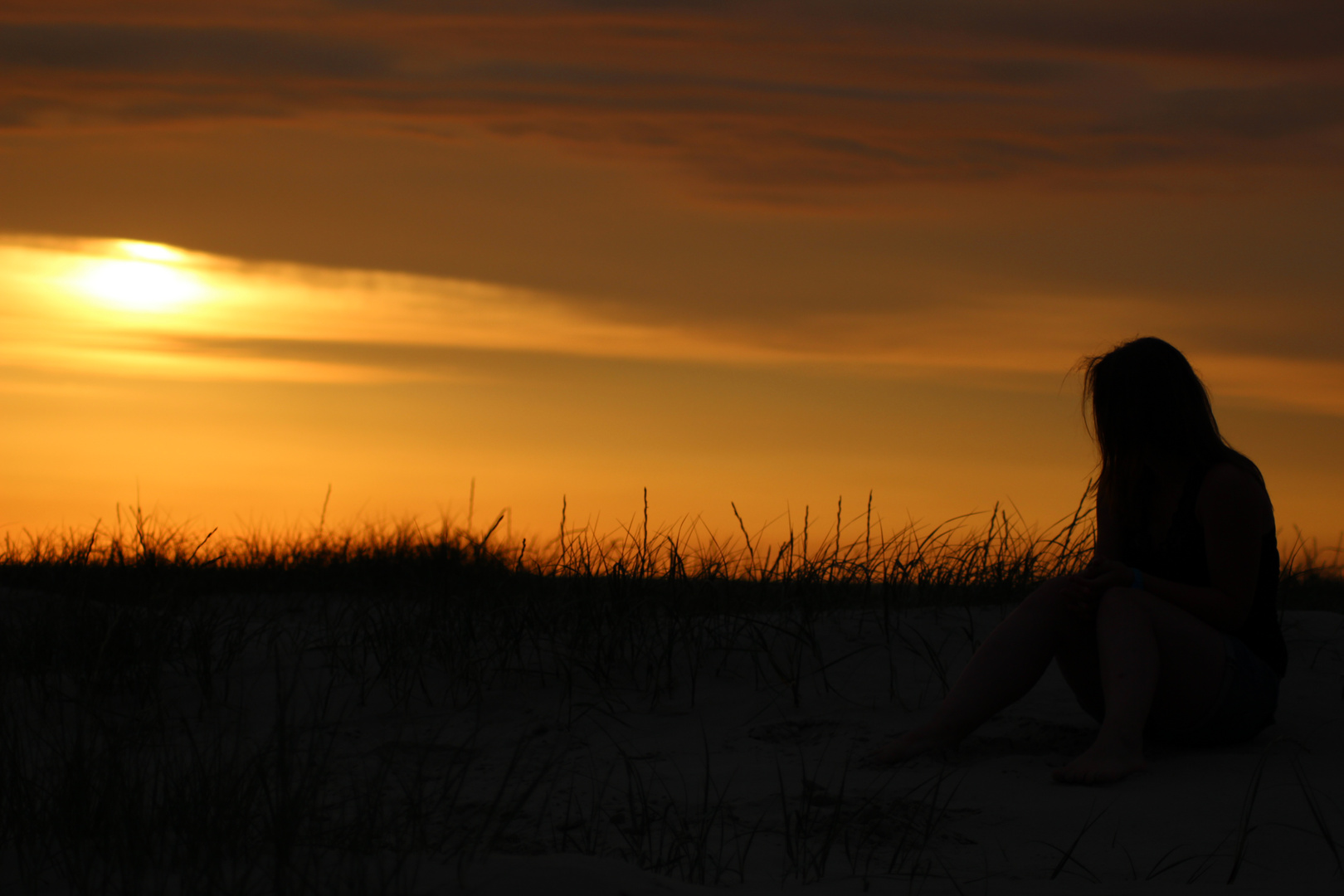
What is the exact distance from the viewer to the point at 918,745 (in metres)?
3.65

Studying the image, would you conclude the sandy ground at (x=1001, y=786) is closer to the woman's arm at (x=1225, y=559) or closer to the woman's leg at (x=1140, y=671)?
the woman's leg at (x=1140, y=671)

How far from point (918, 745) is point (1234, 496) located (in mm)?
1193

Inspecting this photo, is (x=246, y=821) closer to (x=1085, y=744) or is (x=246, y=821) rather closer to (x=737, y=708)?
(x=737, y=708)

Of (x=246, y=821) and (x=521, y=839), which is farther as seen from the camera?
(x=521, y=839)

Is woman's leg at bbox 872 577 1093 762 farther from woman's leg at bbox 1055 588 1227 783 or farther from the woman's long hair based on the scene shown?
the woman's long hair

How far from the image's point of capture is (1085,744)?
3.90 m

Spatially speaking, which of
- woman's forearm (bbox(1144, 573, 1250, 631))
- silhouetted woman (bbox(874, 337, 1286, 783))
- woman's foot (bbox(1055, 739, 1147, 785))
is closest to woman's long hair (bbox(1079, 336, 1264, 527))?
silhouetted woman (bbox(874, 337, 1286, 783))

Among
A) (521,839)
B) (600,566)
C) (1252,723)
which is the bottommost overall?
(521,839)

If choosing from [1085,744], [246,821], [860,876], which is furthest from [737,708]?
[246,821]

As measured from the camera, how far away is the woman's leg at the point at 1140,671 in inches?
133

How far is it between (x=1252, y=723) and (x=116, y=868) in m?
3.19

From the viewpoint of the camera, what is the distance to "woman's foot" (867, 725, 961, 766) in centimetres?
363

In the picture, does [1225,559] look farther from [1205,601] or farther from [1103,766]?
[1103,766]

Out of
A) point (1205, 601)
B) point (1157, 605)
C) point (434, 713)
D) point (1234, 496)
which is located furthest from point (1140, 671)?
point (434, 713)
